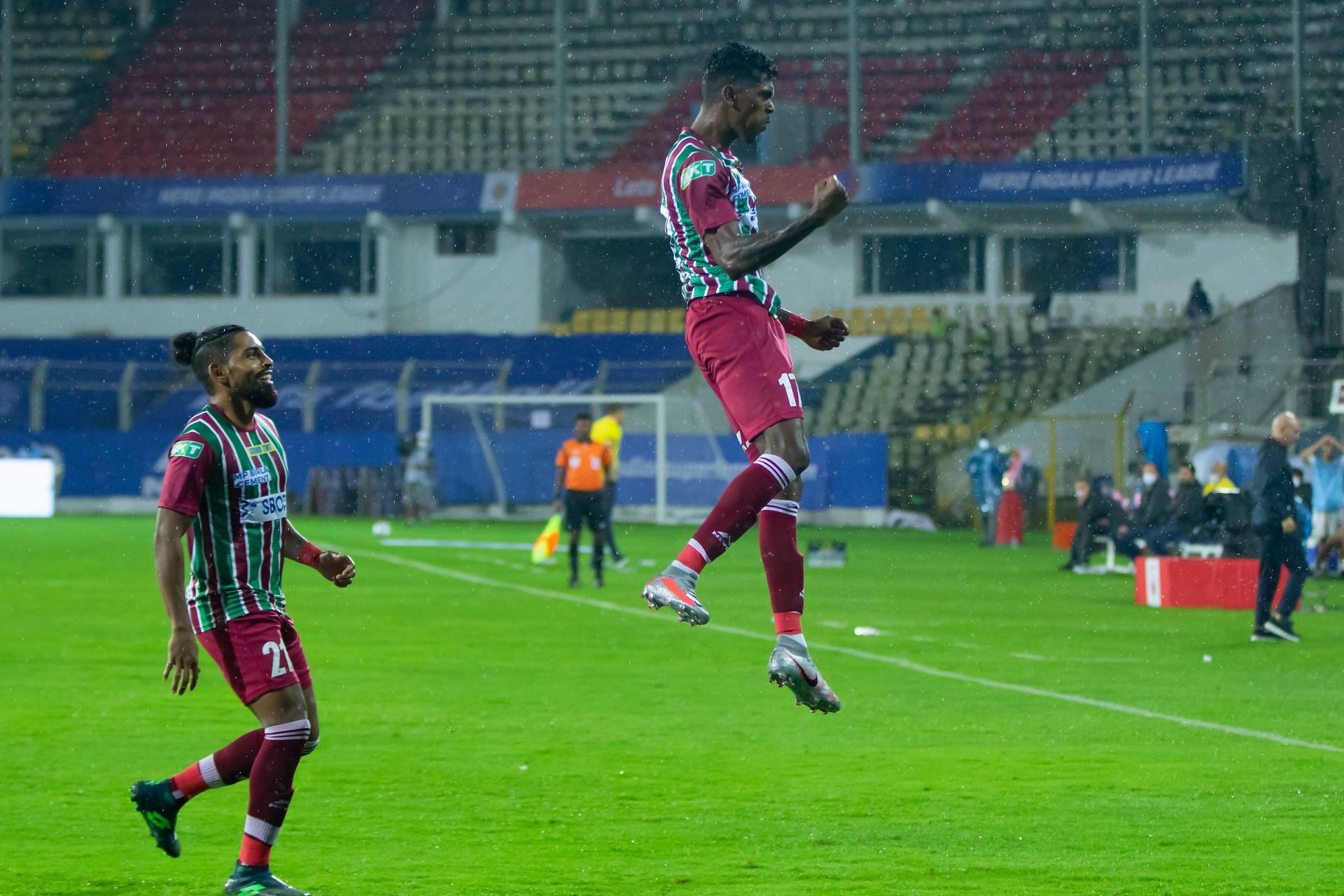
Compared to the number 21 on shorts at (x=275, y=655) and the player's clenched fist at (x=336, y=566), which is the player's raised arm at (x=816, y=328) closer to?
the player's clenched fist at (x=336, y=566)

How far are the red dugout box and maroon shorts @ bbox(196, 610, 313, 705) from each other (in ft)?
50.9

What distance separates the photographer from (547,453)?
125 ft

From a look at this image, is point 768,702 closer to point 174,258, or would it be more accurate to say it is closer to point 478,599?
point 478,599

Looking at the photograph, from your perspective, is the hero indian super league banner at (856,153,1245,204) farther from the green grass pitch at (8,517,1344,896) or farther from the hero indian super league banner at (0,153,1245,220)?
the green grass pitch at (8,517,1344,896)

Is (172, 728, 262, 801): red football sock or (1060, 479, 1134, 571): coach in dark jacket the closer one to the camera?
(172, 728, 262, 801): red football sock

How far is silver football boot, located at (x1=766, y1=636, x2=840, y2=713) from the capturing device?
19.9ft

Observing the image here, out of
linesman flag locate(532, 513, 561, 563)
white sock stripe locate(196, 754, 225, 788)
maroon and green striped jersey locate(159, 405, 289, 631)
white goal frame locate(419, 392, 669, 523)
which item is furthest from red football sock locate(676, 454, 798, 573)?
white goal frame locate(419, 392, 669, 523)

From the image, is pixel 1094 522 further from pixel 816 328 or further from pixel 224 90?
pixel 224 90

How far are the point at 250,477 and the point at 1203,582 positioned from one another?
1617cm

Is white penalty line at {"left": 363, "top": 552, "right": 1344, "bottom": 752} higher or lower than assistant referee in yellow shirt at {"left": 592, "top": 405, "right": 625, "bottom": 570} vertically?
lower

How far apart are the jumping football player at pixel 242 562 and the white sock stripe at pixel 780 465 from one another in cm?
156

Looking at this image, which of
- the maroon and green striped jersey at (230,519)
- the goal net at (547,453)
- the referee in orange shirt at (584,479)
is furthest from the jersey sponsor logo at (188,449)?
the goal net at (547,453)

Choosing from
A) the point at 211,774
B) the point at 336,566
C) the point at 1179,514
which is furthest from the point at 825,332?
the point at 1179,514

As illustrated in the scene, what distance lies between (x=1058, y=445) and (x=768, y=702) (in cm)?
2453
